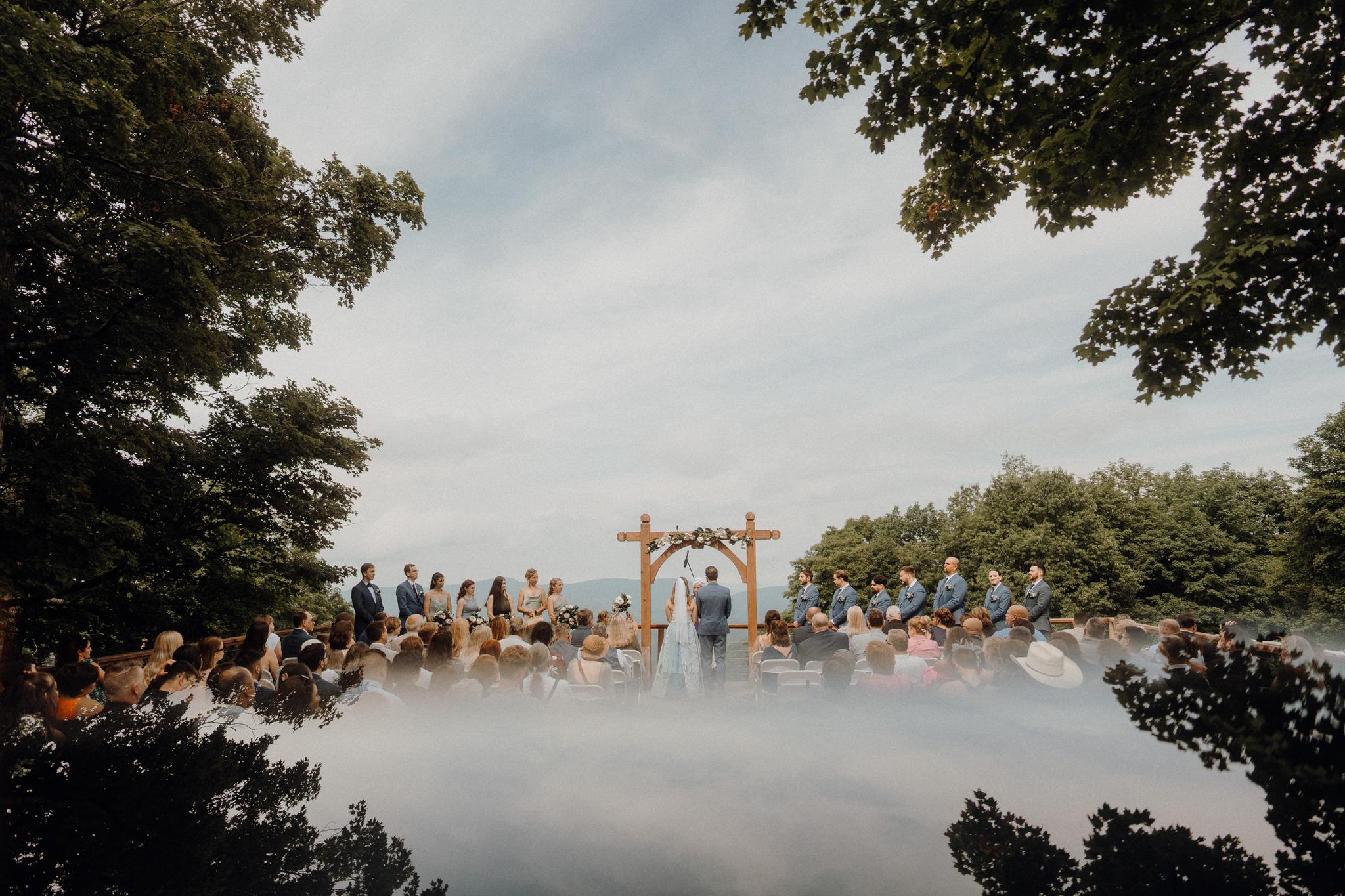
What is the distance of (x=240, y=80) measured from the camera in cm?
1135

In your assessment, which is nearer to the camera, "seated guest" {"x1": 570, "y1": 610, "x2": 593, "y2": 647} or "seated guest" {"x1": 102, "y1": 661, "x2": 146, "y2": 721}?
"seated guest" {"x1": 102, "y1": 661, "x2": 146, "y2": 721}

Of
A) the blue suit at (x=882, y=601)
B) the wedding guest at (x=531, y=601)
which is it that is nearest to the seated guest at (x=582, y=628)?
the wedding guest at (x=531, y=601)

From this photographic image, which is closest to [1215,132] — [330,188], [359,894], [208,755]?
[359,894]

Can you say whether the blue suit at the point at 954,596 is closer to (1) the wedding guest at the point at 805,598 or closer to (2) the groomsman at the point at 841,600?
(2) the groomsman at the point at 841,600

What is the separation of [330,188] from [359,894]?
1119cm

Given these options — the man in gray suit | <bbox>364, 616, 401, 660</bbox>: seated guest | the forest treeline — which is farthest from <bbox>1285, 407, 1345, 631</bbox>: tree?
<bbox>364, 616, 401, 660</bbox>: seated guest

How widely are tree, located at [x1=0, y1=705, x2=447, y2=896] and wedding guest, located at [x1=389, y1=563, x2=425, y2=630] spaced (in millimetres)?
5403

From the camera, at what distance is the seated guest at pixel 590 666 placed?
22.1ft

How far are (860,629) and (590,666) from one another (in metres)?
3.78

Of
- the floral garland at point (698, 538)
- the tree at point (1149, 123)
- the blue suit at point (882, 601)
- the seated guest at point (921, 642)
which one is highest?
the tree at point (1149, 123)

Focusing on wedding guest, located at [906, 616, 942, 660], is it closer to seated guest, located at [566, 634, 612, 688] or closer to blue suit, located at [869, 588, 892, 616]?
blue suit, located at [869, 588, 892, 616]

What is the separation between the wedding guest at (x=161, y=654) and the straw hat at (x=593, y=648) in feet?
13.1

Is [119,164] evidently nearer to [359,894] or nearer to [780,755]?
[359,894]

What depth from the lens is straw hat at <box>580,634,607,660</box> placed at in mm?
6738
